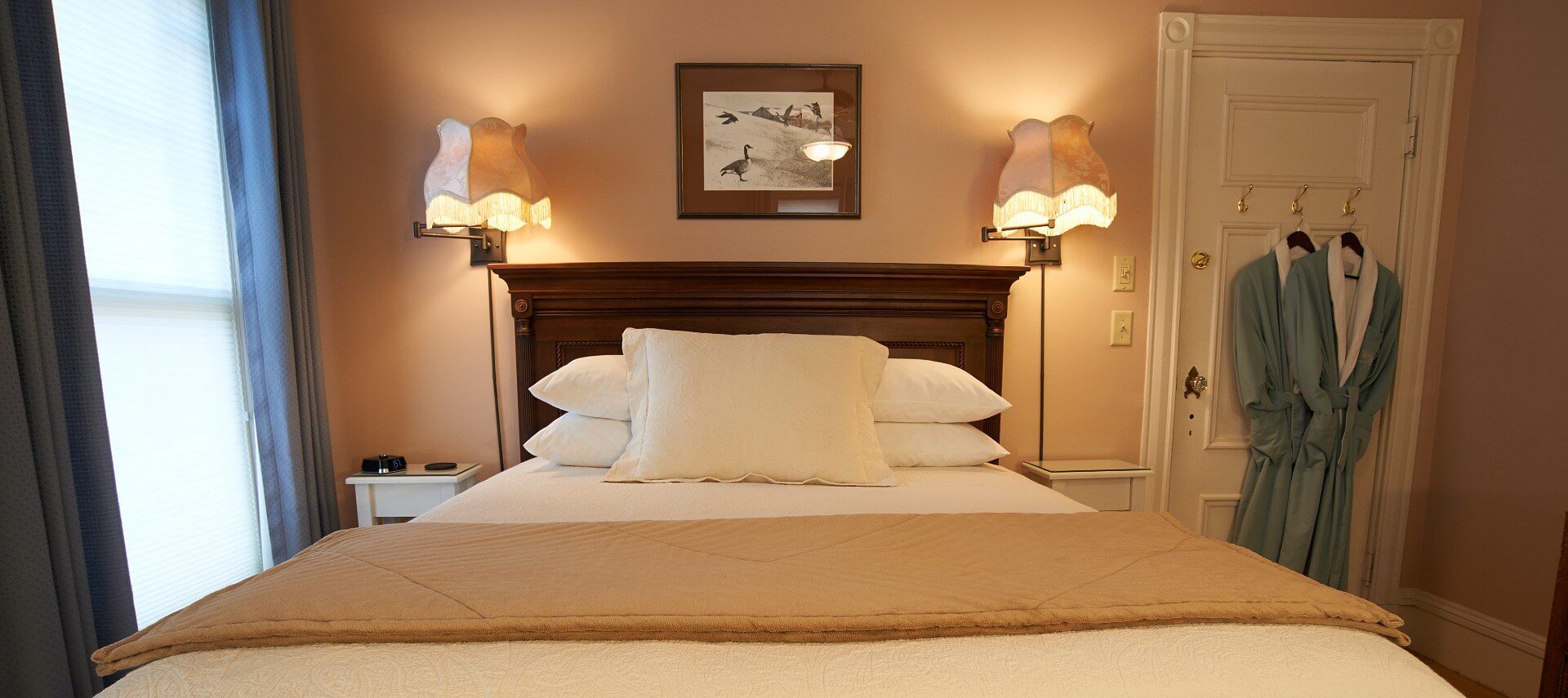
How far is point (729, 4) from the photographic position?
2084mm

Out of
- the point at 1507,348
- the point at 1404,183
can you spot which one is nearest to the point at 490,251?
the point at 1404,183

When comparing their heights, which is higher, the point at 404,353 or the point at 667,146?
the point at 667,146

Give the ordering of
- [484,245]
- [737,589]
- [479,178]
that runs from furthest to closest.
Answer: [484,245]
[479,178]
[737,589]

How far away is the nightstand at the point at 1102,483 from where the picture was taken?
6.64 feet

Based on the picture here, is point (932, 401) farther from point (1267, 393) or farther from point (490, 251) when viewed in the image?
point (490, 251)

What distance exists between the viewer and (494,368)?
2.14m

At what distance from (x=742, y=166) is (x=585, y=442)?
1.07m

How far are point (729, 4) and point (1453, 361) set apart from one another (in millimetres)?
2840

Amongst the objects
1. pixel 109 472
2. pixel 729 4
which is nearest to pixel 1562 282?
pixel 729 4

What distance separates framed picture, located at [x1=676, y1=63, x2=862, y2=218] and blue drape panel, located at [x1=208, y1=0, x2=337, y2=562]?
1188 millimetres

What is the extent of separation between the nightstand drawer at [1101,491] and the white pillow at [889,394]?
0.51 metres

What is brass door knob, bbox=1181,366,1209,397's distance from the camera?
7.31 feet

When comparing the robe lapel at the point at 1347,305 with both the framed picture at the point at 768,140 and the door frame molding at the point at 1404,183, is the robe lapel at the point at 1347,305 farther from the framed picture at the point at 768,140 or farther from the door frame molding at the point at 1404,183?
the framed picture at the point at 768,140

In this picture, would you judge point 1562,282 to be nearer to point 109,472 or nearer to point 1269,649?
point 1269,649
